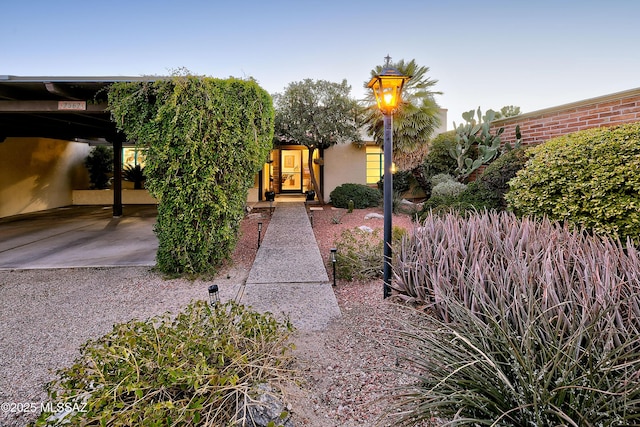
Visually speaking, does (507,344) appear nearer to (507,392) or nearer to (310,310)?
(507,392)

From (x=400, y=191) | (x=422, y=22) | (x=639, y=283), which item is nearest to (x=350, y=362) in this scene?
(x=639, y=283)

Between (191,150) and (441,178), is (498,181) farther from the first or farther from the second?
(191,150)

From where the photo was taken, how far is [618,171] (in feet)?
13.3

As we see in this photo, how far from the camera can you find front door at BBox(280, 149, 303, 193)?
15.5 metres

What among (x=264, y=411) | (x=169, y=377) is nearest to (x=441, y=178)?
(x=264, y=411)

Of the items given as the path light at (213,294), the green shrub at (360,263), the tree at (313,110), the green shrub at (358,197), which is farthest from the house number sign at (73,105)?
the green shrub at (358,197)

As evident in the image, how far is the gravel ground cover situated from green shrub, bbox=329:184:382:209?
18.4 ft

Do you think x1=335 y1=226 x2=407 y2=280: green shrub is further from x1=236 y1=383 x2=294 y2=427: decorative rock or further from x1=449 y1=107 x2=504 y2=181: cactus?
x1=449 y1=107 x2=504 y2=181: cactus

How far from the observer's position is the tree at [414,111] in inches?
383

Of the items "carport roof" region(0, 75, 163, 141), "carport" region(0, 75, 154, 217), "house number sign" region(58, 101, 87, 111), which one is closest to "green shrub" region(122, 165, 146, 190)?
"carport" region(0, 75, 154, 217)

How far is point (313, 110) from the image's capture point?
11.0 m

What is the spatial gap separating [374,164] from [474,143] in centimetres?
472

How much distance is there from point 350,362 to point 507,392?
1350mm

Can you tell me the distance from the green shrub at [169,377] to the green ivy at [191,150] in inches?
101
